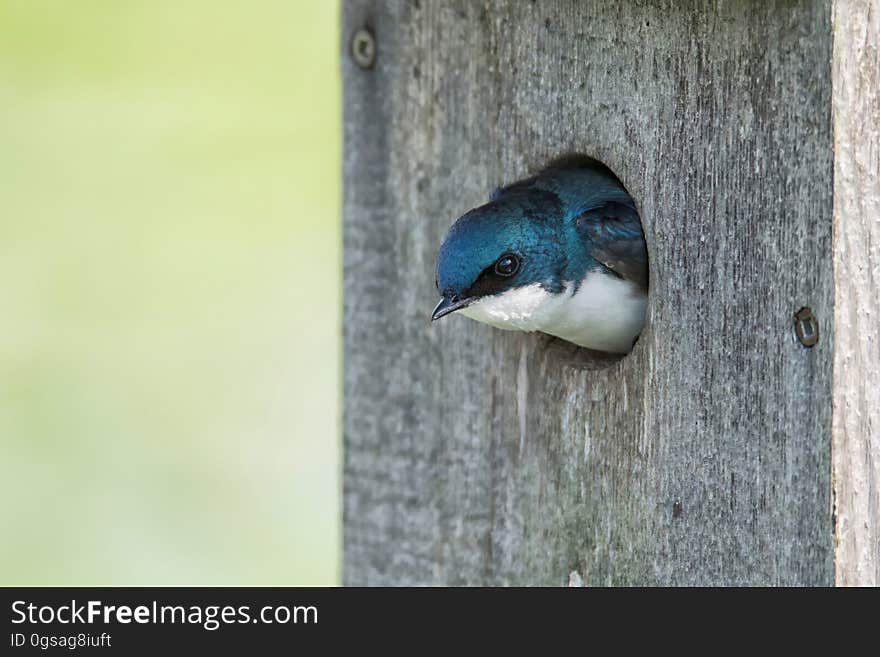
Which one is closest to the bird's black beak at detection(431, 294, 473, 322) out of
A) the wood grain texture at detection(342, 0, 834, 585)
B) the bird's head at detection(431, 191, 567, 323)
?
the bird's head at detection(431, 191, 567, 323)

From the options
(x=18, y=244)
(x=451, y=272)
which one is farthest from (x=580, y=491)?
(x=18, y=244)

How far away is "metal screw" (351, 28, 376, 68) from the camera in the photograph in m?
2.10

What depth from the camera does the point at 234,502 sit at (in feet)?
11.4

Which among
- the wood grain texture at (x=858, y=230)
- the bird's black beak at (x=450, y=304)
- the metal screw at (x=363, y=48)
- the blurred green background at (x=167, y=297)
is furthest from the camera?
the blurred green background at (x=167, y=297)

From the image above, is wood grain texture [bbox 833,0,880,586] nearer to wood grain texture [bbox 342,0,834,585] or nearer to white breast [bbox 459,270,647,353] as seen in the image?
wood grain texture [bbox 342,0,834,585]

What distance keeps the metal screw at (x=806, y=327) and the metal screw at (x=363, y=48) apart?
85 centimetres

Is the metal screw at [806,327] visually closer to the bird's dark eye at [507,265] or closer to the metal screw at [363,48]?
the bird's dark eye at [507,265]

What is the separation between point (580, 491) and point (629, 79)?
52 cm

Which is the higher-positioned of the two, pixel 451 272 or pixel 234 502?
pixel 451 272

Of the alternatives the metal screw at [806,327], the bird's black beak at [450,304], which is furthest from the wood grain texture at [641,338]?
the bird's black beak at [450,304]

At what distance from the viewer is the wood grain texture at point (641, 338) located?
4.91ft

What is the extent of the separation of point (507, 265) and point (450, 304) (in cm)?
13

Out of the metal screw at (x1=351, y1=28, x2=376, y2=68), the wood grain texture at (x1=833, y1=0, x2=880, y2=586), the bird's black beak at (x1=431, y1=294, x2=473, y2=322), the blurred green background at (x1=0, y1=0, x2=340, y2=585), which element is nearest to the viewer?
the wood grain texture at (x1=833, y1=0, x2=880, y2=586)
